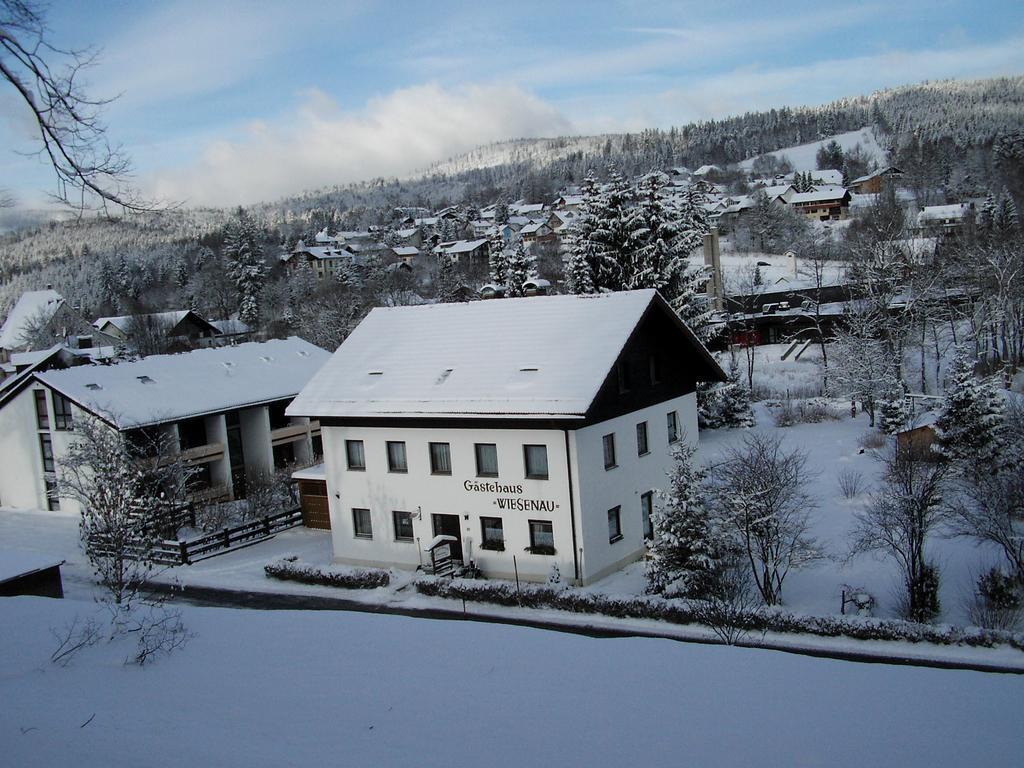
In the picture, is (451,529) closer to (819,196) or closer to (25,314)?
(25,314)

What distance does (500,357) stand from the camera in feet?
86.1

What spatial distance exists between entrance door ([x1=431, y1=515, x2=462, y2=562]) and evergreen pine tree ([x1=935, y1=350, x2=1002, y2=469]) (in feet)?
57.7

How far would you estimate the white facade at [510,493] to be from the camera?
23562 millimetres

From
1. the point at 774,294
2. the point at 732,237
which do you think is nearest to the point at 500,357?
the point at 774,294

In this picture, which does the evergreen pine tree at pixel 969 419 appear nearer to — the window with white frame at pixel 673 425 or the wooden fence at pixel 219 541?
the window with white frame at pixel 673 425

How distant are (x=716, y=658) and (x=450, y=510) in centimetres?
1456

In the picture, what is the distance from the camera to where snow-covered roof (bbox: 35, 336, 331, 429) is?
3669 cm

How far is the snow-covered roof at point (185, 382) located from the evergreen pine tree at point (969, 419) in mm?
30305

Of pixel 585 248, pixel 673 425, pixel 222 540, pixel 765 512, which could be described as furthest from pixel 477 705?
pixel 585 248

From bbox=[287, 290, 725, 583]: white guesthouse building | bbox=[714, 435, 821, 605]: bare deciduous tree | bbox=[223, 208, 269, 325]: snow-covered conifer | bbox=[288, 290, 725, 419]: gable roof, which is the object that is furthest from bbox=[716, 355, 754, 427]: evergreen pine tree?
bbox=[223, 208, 269, 325]: snow-covered conifer

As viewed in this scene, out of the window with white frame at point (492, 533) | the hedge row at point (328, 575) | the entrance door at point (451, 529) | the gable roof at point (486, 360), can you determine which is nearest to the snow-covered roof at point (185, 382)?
the gable roof at point (486, 360)

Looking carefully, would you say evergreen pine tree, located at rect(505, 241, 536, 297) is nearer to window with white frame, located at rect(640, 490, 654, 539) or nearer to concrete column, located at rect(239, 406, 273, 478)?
concrete column, located at rect(239, 406, 273, 478)

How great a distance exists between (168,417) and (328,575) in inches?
619

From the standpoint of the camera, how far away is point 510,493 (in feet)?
79.7
